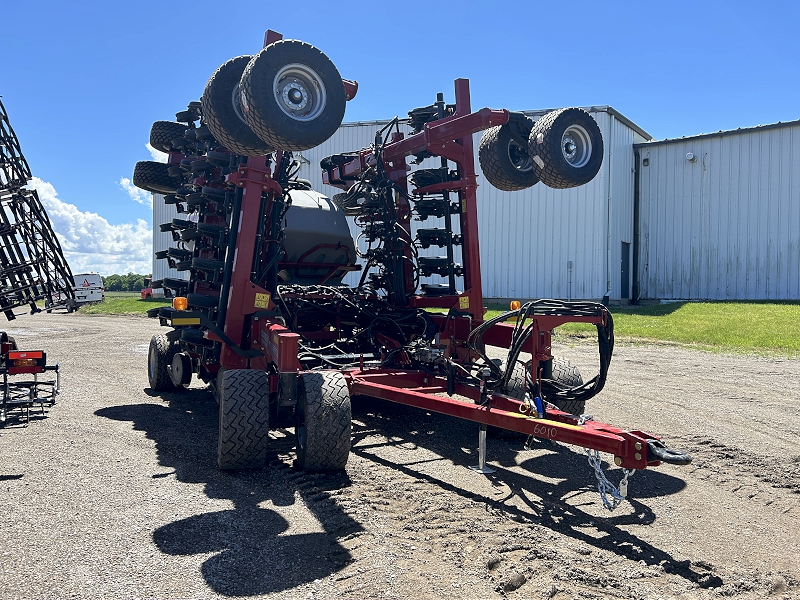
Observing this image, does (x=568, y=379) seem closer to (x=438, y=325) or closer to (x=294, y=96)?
(x=438, y=325)

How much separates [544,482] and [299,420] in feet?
6.64

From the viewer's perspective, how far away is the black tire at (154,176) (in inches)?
362

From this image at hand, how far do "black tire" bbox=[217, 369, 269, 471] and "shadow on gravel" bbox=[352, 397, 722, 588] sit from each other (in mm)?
1041

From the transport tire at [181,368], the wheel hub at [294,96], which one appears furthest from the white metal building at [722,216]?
the wheel hub at [294,96]

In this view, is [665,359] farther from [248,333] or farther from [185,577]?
[185,577]

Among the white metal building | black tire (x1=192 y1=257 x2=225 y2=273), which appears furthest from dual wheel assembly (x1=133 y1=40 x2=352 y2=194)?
the white metal building

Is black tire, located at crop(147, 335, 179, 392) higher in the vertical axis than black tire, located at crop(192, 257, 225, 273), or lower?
lower

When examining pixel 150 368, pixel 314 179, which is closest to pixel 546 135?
pixel 150 368

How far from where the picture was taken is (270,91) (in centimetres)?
535

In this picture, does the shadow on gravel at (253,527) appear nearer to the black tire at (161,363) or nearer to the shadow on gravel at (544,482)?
the shadow on gravel at (544,482)

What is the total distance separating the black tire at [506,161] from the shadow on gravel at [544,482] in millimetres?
2860

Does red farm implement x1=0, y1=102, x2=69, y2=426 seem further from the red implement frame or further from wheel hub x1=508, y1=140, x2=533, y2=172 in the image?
wheel hub x1=508, y1=140, x2=533, y2=172

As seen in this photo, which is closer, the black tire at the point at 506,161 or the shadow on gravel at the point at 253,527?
the shadow on gravel at the point at 253,527

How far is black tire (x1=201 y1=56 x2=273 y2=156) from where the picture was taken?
19.3 feet
